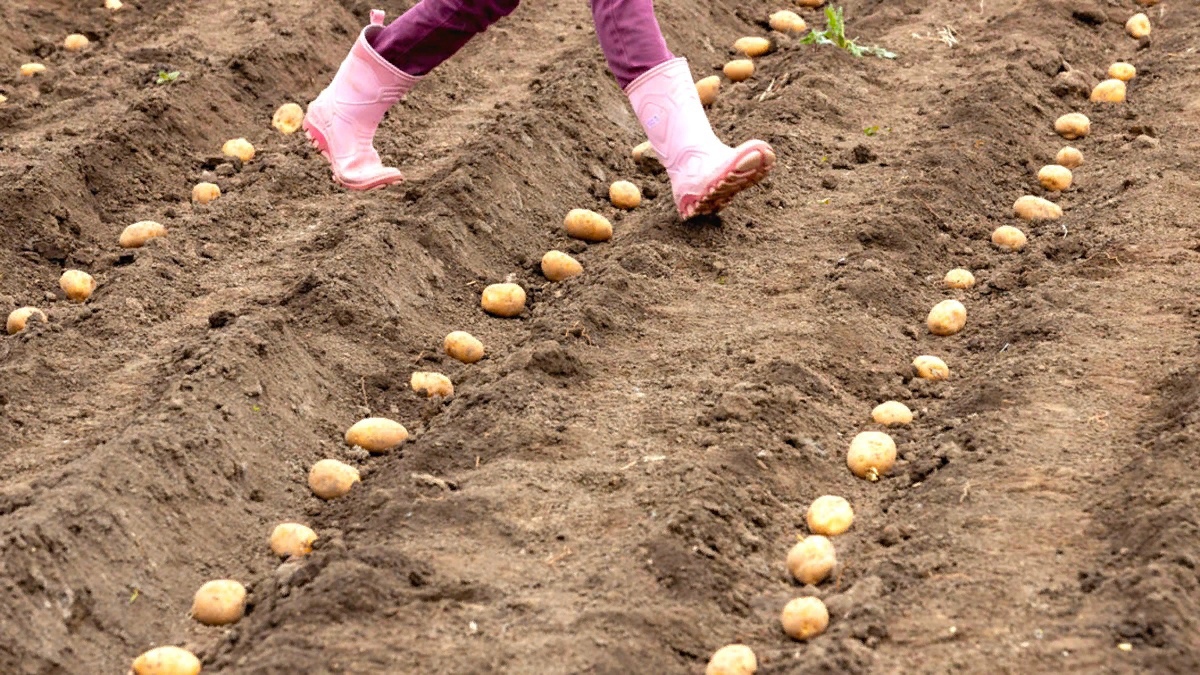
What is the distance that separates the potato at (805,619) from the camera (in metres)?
2.78

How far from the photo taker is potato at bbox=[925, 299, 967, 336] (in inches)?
153

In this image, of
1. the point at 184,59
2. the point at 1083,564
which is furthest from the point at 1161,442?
the point at 184,59

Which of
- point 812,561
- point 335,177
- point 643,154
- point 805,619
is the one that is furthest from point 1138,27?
point 805,619

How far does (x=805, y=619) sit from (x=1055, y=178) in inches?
92.0

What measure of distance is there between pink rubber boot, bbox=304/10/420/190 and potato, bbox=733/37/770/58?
1.68 metres

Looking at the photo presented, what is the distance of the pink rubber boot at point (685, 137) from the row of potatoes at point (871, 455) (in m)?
0.64

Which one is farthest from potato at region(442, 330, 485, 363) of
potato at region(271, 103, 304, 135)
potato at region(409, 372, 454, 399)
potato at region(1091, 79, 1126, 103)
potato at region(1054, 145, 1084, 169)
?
potato at region(1091, 79, 1126, 103)

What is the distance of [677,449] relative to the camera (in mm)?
3342

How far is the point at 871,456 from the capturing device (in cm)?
331

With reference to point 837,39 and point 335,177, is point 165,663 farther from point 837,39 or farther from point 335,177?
point 837,39

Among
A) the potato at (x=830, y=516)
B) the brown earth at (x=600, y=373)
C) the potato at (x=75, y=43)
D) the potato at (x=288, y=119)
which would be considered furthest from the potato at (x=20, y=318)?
the potato at (x=75, y=43)

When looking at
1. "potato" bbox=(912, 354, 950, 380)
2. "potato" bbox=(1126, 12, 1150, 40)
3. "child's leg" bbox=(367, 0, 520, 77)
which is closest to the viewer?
"potato" bbox=(912, 354, 950, 380)

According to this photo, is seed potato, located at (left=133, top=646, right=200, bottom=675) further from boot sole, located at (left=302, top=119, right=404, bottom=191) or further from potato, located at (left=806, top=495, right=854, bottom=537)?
boot sole, located at (left=302, top=119, right=404, bottom=191)

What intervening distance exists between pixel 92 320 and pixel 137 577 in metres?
1.17
